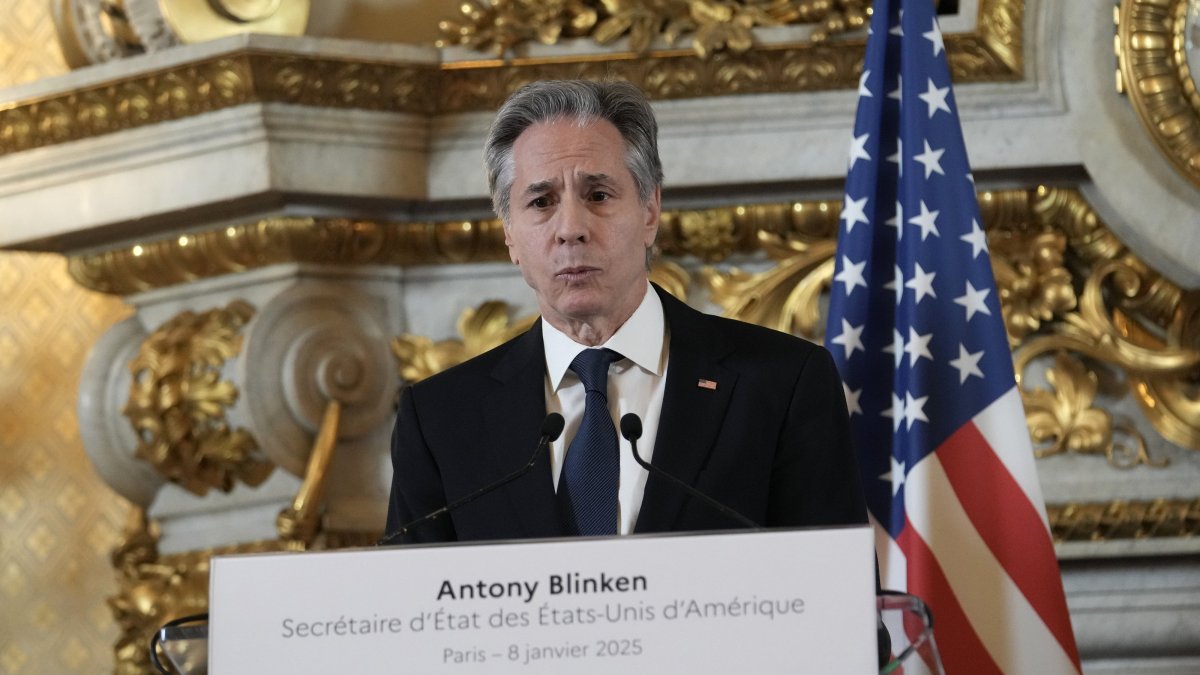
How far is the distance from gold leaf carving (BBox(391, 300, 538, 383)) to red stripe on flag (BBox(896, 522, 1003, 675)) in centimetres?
87

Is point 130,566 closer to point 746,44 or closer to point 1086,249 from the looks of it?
point 746,44

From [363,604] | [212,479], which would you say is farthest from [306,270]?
[363,604]

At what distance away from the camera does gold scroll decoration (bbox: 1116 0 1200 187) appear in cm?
278

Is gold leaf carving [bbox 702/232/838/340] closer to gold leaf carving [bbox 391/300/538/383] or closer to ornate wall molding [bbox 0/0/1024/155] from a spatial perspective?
ornate wall molding [bbox 0/0/1024/155]

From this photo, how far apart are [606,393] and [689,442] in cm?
11

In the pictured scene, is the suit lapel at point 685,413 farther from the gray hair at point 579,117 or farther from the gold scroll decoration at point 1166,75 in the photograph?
the gold scroll decoration at point 1166,75

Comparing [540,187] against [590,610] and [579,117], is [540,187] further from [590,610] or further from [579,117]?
[590,610]

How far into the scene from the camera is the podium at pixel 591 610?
4.29 feet

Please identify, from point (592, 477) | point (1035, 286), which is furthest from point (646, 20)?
point (592, 477)

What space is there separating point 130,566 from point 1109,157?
1.83 meters

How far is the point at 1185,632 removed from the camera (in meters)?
2.82

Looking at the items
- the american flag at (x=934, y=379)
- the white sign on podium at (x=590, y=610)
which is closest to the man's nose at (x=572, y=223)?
the white sign on podium at (x=590, y=610)

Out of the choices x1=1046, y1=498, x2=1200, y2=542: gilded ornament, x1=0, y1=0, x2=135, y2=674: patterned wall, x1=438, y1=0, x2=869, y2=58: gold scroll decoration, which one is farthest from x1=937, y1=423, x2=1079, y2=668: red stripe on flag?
x1=0, y1=0, x2=135, y2=674: patterned wall

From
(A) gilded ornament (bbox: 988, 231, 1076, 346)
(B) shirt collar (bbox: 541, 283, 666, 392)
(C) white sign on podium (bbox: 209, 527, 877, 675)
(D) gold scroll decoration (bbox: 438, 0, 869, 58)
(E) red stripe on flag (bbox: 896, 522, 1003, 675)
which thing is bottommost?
(C) white sign on podium (bbox: 209, 527, 877, 675)
